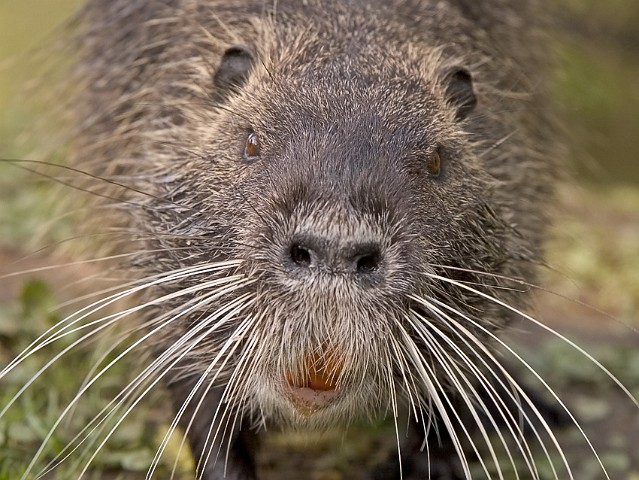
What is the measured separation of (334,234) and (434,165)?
66 centimetres

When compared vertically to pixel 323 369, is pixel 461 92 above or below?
above

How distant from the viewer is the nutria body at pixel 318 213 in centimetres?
267

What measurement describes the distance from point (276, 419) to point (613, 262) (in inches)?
163

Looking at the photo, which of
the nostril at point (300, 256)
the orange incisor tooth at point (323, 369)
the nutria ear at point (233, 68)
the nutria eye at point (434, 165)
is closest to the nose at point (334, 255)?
the nostril at point (300, 256)

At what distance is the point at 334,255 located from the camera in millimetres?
2506

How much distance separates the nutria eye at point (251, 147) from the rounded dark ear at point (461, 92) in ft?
2.45

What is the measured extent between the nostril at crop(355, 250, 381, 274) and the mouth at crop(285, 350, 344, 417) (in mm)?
349

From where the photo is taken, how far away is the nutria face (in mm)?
2627

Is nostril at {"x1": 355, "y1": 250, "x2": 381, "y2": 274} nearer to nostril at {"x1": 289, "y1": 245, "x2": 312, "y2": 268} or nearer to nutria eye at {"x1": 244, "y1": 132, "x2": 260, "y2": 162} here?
nostril at {"x1": 289, "y1": 245, "x2": 312, "y2": 268}

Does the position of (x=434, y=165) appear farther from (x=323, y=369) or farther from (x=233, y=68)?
(x=233, y=68)

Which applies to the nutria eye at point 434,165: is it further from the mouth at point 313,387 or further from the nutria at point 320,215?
the mouth at point 313,387

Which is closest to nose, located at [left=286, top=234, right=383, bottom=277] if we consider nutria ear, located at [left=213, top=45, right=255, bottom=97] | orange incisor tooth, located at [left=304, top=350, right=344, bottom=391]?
orange incisor tooth, located at [left=304, top=350, right=344, bottom=391]

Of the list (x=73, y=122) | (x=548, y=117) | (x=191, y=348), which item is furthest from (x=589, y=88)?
(x=191, y=348)

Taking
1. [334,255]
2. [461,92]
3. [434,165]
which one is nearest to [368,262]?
[334,255]
